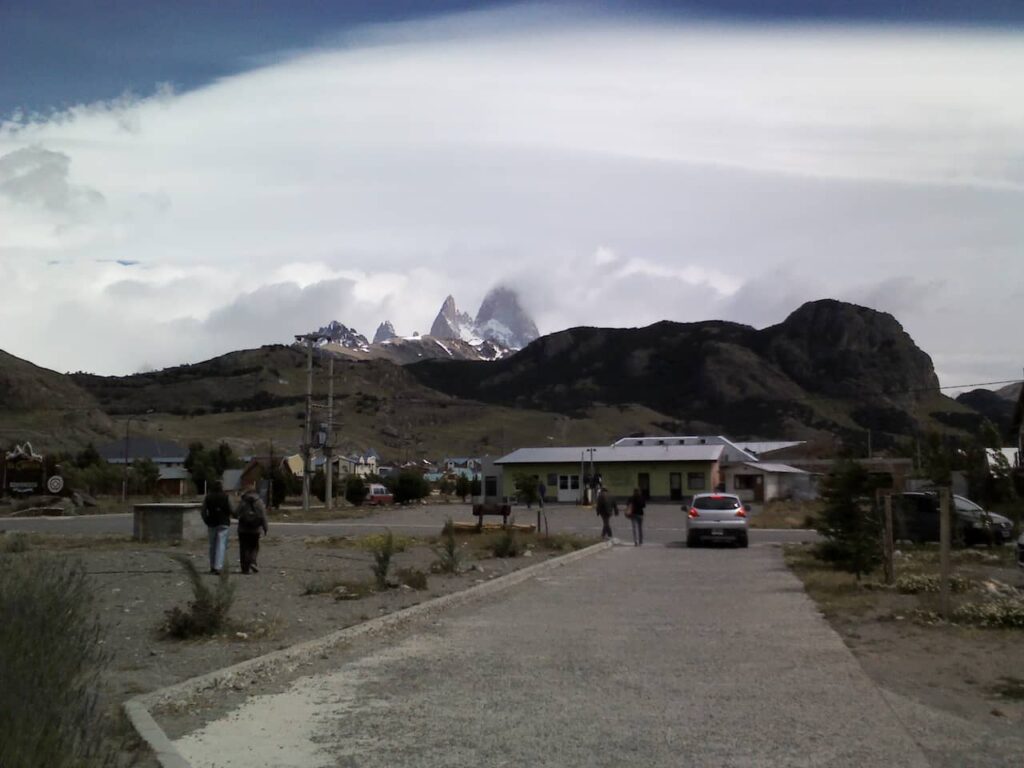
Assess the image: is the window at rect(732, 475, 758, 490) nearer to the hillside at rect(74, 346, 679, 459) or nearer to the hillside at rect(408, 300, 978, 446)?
the hillside at rect(74, 346, 679, 459)

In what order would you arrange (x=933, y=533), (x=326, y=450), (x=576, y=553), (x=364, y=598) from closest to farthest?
(x=364, y=598), (x=576, y=553), (x=933, y=533), (x=326, y=450)

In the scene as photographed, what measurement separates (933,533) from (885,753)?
22280mm

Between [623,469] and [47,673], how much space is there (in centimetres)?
7090

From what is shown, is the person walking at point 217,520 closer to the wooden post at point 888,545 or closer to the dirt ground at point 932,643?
the dirt ground at point 932,643

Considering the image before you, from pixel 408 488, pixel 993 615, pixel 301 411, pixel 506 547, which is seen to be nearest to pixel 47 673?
pixel 993 615

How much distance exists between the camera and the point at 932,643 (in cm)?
1137

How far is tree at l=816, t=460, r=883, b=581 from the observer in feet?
57.7

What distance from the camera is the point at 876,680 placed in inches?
370

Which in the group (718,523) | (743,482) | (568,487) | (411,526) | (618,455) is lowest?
(411,526)

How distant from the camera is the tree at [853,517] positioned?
17.6 meters

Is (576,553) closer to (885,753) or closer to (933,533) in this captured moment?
(933,533)

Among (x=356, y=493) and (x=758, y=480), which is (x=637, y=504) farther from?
(x=758, y=480)

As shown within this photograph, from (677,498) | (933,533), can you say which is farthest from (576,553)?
(677,498)

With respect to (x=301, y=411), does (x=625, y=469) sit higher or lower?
lower
